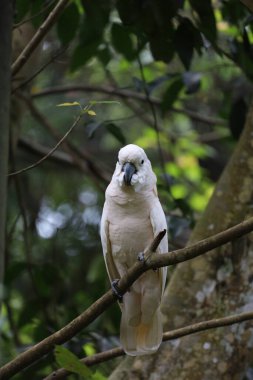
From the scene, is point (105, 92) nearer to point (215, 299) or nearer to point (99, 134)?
point (215, 299)

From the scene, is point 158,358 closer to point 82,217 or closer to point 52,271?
point 52,271

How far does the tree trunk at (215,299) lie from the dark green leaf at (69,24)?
30.9 inches

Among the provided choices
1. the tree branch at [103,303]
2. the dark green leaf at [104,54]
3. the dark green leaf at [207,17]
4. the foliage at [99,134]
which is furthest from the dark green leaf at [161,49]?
the tree branch at [103,303]

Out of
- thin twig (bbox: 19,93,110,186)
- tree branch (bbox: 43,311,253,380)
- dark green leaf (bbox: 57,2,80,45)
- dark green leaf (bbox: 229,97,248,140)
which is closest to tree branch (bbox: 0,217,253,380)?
tree branch (bbox: 43,311,253,380)

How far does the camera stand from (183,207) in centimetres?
304

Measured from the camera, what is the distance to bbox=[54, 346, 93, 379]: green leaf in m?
1.73

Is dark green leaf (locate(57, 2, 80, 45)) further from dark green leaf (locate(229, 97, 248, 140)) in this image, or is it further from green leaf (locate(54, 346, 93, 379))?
green leaf (locate(54, 346, 93, 379))

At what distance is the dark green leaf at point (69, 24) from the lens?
258cm

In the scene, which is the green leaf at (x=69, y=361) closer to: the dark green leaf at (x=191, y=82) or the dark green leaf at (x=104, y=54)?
the dark green leaf at (x=191, y=82)

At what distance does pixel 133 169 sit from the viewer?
2227mm

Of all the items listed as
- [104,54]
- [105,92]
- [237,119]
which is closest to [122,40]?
[104,54]

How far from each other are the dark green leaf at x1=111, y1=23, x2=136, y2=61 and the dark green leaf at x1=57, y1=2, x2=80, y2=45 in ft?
0.98

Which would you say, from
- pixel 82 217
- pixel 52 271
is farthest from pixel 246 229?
pixel 82 217

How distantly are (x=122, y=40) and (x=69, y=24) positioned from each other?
1.19 ft
